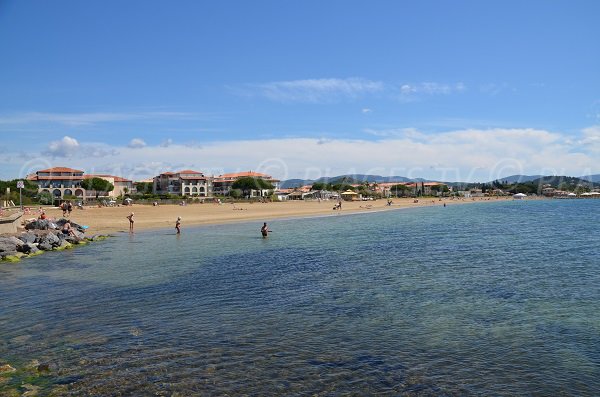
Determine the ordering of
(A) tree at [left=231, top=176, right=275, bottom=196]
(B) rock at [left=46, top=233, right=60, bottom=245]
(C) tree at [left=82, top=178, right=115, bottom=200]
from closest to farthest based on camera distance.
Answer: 1. (B) rock at [left=46, top=233, right=60, bottom=245]
2. (C) tree at [left=82, top=178, right=115, bottom=200]
3. (A) tree at [left=231, top=176, right=275, bottom=196]

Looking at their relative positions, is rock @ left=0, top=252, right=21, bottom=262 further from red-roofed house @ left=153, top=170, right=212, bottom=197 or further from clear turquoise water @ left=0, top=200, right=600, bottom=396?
red-roofed house @ left=153, top=170, right=212, bottom=197

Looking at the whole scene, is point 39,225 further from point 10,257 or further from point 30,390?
point 30,390

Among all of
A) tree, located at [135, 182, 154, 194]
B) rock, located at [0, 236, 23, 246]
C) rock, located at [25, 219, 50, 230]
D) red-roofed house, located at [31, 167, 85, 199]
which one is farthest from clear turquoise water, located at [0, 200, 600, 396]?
tree, located at [135, 182, 154, 194]

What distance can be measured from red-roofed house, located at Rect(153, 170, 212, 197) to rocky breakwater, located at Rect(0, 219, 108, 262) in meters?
114

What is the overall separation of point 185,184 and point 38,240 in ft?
406

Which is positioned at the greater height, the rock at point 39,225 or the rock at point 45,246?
the rock at point 39,225

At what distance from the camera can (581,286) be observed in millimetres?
17203

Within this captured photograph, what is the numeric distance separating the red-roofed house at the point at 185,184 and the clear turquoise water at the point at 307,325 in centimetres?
12863

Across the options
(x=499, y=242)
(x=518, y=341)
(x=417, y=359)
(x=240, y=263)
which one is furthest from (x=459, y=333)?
(x=499, y=242)

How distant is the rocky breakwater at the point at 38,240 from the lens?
24375 mm

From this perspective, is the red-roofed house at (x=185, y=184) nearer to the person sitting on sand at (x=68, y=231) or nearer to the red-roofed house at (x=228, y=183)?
the red-roofed house at (x=228, y=183)

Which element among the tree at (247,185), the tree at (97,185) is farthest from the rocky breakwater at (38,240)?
the tree at (247,185)

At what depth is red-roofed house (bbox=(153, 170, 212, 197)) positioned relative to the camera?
15038 centimetres

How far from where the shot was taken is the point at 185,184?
150 meters
